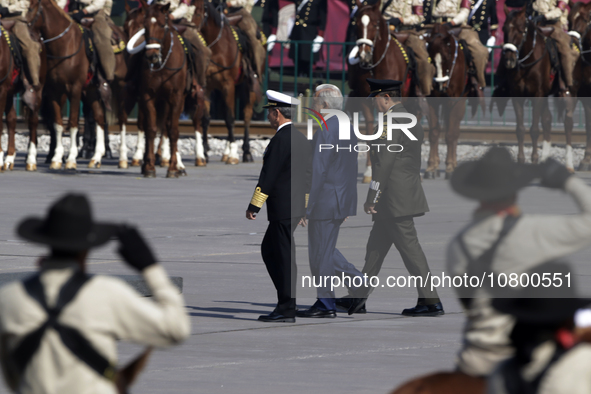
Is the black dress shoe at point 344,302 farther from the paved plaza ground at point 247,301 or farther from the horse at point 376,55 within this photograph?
the horse at point 376,55

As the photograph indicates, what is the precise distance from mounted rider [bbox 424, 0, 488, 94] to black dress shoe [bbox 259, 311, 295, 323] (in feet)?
54.5

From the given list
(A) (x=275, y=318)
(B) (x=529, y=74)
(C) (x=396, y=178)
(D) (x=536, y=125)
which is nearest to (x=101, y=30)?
(B) (x=529, y=74)

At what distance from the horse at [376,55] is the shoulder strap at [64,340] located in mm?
17535

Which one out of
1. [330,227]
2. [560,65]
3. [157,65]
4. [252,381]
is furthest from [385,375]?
[560,65]

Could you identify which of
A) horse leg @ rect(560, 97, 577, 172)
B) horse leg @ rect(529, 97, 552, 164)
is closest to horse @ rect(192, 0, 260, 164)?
horse leg @ rect(529, 97, 552, 164)

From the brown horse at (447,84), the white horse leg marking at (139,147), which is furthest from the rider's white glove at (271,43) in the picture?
the brown horse at (447,84)

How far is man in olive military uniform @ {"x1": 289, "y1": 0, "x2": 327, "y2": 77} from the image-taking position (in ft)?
101

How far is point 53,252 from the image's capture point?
4094 mm

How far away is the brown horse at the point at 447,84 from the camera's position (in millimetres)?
24219

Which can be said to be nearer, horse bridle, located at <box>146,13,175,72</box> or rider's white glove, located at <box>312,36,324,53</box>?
horse bridle, located at <box>146,13,175,72</box>

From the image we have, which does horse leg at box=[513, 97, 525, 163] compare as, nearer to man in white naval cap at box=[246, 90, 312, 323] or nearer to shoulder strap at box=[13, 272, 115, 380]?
man in white naval cap at box=[246, 90, 312, 323]

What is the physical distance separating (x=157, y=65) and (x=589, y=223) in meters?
18.5

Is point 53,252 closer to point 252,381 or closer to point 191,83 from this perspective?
point 252,381

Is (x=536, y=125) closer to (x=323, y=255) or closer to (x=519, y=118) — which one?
(x=519, y=118)
